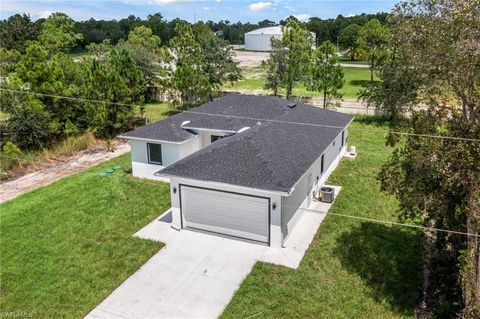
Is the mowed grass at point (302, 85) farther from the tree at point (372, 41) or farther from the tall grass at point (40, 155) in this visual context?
the tall grass at point (40, 155)

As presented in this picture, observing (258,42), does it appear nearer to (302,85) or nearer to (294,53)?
(302,85)

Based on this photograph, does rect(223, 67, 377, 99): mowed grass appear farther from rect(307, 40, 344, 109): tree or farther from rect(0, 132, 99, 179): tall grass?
rect(0, 132, 99, 179): tall grass

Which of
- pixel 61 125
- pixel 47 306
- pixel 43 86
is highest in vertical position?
pixel 43 86

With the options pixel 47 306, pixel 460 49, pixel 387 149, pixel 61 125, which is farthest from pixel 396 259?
pixel 61 125

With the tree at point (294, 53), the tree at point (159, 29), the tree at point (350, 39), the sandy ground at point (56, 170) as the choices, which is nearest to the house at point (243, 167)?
the sandy ground at point (56, 170)

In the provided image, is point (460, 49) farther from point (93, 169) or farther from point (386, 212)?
point (93, 169)

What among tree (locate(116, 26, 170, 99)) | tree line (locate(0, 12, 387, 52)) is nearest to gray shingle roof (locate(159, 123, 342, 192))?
tree (locate(116, 26, 170, 99))
